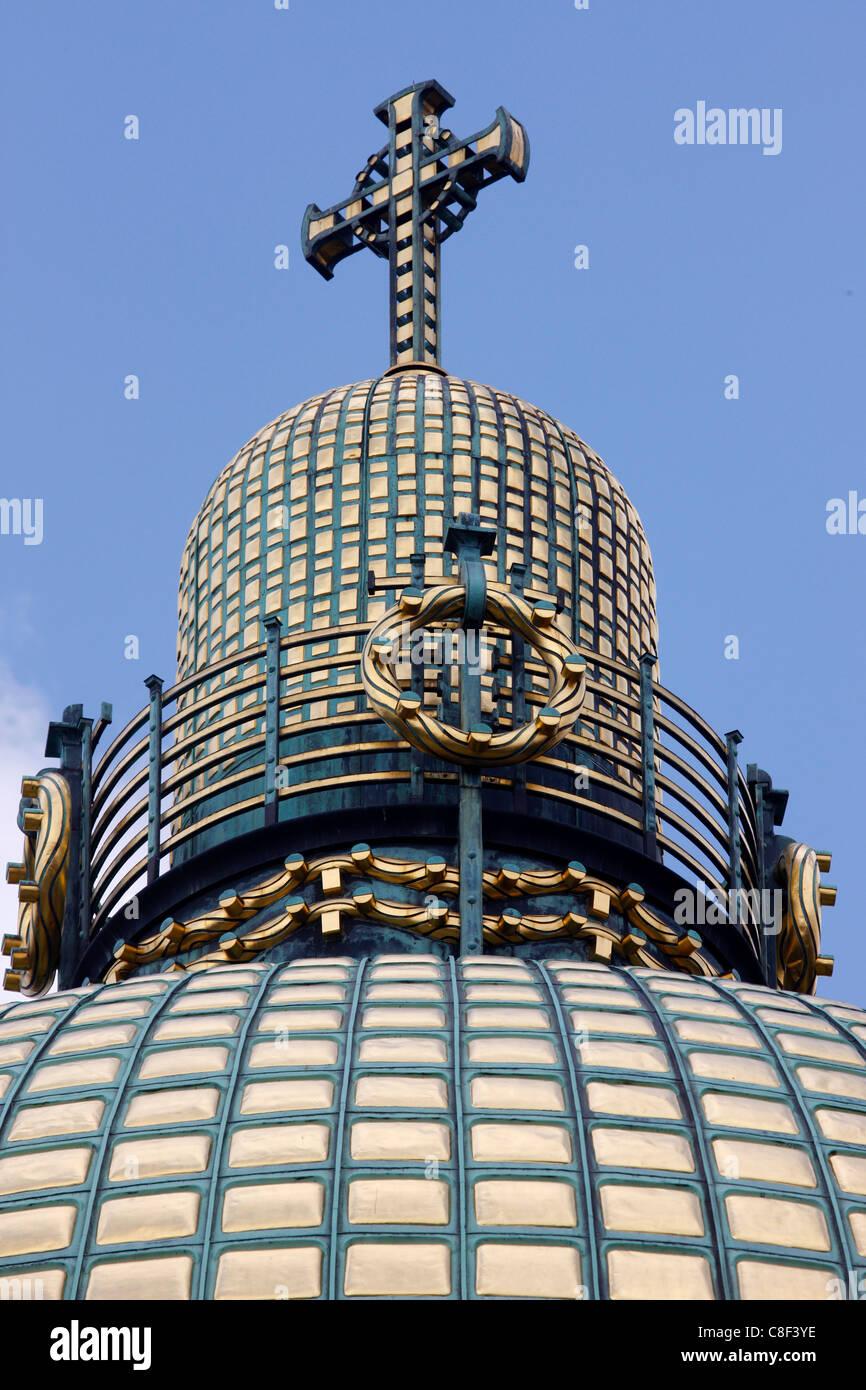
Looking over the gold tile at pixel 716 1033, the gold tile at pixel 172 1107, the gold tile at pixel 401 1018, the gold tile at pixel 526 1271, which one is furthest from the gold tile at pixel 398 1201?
the gold tile at pixel 716 1033

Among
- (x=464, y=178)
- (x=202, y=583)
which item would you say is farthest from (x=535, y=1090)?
(x=464, y=178)

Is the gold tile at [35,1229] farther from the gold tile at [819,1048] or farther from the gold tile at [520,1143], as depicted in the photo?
the gold tile at [819,1048]

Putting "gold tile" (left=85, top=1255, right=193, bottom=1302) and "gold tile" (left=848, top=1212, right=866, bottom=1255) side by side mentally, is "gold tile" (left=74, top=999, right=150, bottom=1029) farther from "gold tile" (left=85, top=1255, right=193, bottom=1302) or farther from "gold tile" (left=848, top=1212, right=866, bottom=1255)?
"gold tile" (left=848, top=1212, right=866, bottom=1255)

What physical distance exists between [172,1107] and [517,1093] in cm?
A: 393

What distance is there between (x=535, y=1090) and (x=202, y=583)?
17.6 meters

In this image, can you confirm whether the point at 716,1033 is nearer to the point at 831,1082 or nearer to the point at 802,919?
the point at 831,1082

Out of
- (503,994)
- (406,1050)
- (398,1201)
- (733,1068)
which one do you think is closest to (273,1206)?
(398,1201)

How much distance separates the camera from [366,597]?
56531 mm

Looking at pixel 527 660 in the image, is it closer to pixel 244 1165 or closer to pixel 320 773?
pixel 320 773

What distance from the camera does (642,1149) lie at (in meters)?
42.2

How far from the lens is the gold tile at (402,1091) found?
42.8m
